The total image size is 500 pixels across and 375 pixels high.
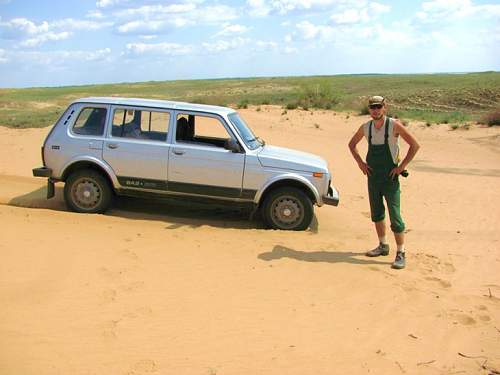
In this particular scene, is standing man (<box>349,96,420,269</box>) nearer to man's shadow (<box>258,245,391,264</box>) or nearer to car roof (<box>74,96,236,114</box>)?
man's shadow (<box>258,245,391,264</box>)

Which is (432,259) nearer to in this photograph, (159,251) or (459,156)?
(159,251)

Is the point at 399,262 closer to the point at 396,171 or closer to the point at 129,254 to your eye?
the point at 396,171

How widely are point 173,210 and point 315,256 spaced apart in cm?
287

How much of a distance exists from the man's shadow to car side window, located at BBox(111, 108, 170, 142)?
8.32ft

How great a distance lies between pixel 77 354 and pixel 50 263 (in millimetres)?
1888

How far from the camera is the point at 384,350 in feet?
14.2

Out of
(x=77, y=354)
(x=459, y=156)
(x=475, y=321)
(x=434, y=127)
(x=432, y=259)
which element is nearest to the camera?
(x=77, y=354)

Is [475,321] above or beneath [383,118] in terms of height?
beneath

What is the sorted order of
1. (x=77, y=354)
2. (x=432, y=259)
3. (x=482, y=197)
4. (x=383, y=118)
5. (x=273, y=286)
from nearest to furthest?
(x=77, y=354) < (x=273, y=286) < (x=383, y=118) < (x=432, y=259) < (x=482, y=197)

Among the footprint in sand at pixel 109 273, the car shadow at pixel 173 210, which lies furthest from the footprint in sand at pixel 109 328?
the car shadow at pixel 173 210

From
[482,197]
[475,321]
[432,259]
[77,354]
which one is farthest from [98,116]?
[482,197]

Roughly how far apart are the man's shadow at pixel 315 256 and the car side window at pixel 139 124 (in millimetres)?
2537

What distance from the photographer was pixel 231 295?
17.0 feet

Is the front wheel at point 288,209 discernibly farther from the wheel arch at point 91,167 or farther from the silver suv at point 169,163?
the wheel arch at point 91,167
